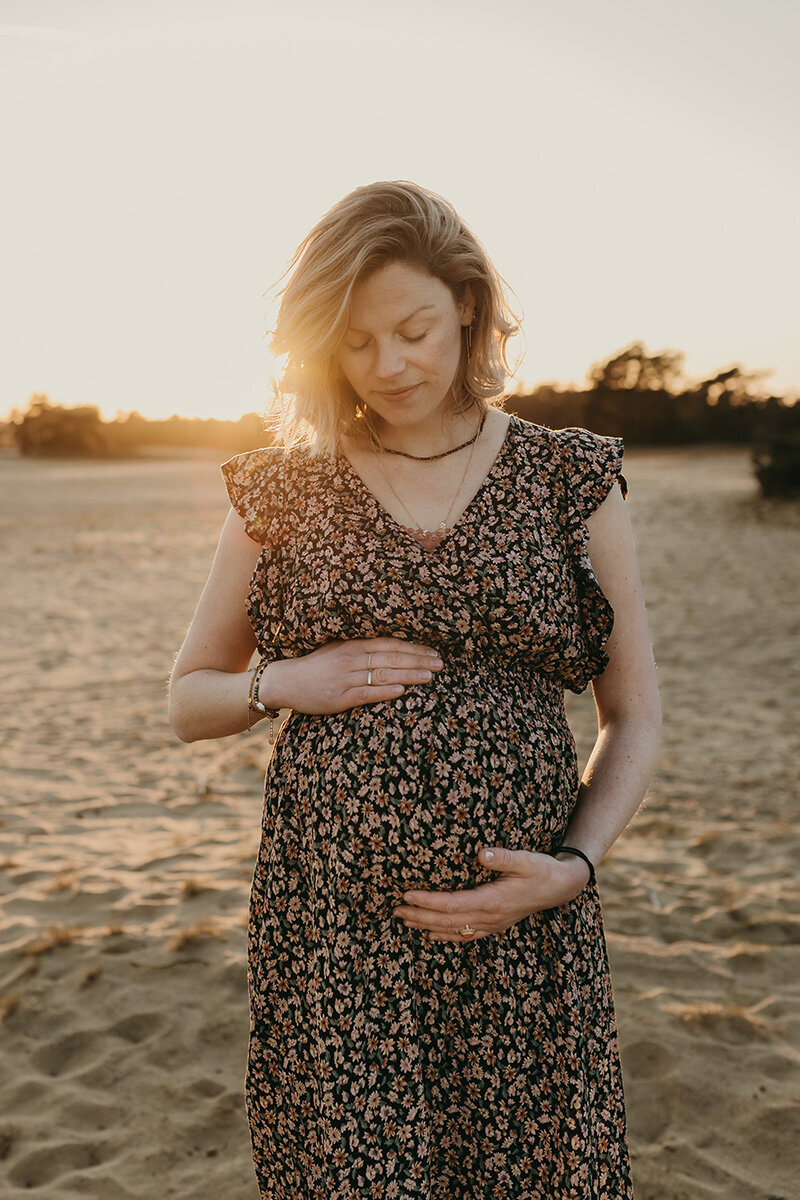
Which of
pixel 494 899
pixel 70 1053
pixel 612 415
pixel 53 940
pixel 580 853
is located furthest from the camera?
pixel 612 415

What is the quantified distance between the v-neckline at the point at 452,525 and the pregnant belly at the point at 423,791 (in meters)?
0.25

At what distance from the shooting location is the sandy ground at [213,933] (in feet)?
10.00

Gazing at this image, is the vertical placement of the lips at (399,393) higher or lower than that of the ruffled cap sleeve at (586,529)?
higher

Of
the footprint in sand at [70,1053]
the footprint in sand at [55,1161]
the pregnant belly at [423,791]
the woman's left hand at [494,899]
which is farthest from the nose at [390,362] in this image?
the footprint in sand at [70,1053]

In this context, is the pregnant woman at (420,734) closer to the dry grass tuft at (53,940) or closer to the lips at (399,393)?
the lips at (399,393)

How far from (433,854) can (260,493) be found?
29.6 inches

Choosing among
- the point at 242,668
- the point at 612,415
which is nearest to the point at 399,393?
the point at 242,668

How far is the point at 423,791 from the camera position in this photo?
159cm

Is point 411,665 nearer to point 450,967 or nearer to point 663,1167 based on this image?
point 450,967

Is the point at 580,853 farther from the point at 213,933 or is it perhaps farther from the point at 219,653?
the point at 213,933

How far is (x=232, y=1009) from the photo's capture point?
12.2 feet

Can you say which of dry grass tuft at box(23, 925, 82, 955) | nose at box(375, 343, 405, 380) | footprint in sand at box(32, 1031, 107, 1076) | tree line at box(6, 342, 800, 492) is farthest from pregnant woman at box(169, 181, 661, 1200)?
tree line at box(6, 342, 800, 492)

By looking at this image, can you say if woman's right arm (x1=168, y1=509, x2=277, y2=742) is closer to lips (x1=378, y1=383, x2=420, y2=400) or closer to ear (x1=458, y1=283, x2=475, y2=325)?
lips (x1=378, y1=383, x2=420, y2=400)

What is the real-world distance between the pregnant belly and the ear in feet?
2.36
